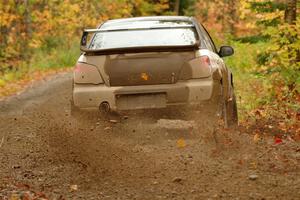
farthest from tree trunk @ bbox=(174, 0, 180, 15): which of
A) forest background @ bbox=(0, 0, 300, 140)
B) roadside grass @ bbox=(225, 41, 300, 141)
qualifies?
roadside grass @ bbox=(225, 41, 300, 141)

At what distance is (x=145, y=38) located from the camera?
26.6 feet

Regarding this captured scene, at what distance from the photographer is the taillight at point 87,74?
25.2ft

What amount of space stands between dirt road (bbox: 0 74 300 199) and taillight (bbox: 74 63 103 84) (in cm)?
48

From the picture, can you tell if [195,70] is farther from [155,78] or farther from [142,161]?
[142,161]

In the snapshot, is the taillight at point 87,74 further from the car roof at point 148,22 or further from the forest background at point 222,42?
the forest background at point 222,42

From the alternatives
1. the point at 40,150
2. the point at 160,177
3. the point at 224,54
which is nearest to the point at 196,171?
the point at 160,177

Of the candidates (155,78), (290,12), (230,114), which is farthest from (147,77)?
(290,12)

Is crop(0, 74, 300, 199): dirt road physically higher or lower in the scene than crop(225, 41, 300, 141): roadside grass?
higher

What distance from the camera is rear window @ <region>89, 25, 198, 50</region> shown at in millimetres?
7953

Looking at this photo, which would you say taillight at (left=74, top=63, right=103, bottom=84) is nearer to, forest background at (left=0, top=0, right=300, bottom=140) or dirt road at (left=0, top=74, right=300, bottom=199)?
dirt road at (left=0, top=74, right=300, bottom=199)

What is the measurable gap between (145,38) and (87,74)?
3.18 ft

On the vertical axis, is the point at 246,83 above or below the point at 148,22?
below

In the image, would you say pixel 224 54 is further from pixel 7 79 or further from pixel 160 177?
pixel 7 79

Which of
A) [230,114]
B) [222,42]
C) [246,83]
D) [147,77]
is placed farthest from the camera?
[222,42]
